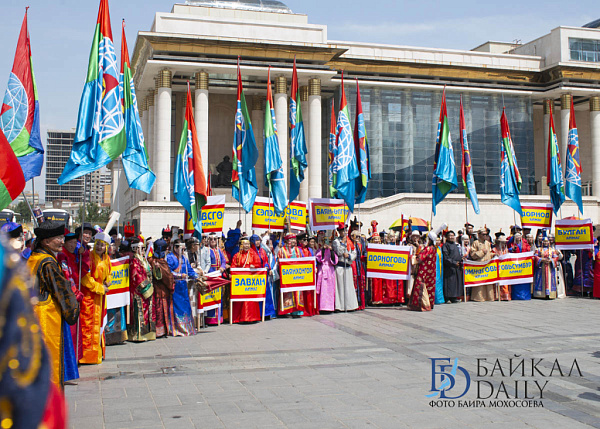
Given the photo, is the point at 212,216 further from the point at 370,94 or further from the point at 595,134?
the point at 595,134

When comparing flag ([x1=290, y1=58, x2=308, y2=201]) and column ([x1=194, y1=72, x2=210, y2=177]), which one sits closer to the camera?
flag ([x1=290, y1=58, x2=308, y2=201])

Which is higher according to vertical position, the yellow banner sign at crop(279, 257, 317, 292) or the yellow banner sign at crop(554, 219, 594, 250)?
the yellow banner sign at crop(554, 219, 594, 250)

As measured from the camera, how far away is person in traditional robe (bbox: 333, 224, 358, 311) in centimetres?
1256

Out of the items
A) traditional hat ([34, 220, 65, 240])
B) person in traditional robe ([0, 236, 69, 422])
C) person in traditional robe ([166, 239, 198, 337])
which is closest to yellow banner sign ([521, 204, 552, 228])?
person in traditional robe ([166, 239, 198, 337])

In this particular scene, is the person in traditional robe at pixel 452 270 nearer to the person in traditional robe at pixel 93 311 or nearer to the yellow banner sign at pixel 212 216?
the yellow banner sign at pixel 212 216

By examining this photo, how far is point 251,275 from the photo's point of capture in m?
11.2

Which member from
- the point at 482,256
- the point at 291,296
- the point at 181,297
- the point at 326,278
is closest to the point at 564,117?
the point at 482,256

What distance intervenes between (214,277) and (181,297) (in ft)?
2.75

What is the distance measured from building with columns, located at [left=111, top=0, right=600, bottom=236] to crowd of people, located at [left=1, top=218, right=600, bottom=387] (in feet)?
55.9

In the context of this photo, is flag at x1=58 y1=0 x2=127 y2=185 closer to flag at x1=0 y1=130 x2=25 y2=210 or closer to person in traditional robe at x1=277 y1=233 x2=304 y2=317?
flag at x1=0 y1=130 x2=25 y2=210

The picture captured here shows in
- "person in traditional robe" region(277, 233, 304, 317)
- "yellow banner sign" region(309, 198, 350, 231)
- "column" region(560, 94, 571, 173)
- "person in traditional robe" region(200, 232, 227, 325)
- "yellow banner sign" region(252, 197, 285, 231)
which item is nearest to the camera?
"person in traditional robe" region(200, 232, 227, 325)

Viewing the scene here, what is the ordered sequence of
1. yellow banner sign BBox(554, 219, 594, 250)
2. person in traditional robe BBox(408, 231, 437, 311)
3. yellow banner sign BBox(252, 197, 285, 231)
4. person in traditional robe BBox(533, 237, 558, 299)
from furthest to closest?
yellow banner sign BBox(554, 219, 594, 250) < person in traditional robe BBox(533, 237, 558, 299) < person in traditional robe BBox(408, 231, 437, 311) < yellow banner sign BBox(252, 197, 285, 231)

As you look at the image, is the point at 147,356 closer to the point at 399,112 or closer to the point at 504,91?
the point at 399,112

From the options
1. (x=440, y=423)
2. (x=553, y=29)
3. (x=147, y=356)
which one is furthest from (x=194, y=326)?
(x=553, y=29)
